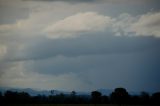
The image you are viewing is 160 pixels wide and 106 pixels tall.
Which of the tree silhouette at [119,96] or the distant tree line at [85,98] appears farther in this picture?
the tree silhouette at [119,96]

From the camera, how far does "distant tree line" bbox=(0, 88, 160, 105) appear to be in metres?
12.0

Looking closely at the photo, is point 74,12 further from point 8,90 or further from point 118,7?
point 8,90

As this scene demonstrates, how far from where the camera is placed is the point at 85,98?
1280 centimetres

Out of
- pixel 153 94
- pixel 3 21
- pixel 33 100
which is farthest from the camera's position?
pixel 33 100

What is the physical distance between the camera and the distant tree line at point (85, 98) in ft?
39.3

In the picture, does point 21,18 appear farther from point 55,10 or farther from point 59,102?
point 59,102

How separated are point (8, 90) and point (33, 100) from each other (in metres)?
2.43

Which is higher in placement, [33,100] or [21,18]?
[21,18]

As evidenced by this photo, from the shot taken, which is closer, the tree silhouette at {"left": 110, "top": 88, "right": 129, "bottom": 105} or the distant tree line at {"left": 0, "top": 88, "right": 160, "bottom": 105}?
the distant tree line at {"left": 0, "top": 88, "right": 160, "bottom": 105}

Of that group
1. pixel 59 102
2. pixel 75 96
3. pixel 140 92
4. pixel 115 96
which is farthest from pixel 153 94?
pixel 59 102

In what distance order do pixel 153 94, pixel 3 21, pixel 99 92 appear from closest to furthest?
pixel 3 21 < pixel 153 94 < pixel 99 92

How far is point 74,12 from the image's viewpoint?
11.0m

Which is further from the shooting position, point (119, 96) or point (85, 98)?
point (85, 98)

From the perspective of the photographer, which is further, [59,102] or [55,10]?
[59,102]
